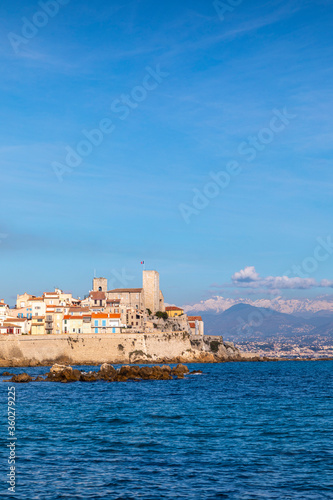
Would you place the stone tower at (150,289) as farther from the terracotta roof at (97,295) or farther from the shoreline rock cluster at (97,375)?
the shoreline rock cluster at (97,375)

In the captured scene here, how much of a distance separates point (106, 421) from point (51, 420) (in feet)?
11.0

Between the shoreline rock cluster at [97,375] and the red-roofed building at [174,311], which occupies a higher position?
the red-roofed building at [174,311]

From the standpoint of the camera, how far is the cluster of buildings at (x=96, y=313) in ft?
330

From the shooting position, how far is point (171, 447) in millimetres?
25906

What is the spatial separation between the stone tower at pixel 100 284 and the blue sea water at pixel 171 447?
89.3 metres

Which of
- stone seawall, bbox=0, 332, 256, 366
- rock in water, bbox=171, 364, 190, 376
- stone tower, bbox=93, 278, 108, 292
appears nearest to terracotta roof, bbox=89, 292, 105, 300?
stone tower, bbox=93, 278, 108, 292

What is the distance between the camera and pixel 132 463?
22.8 metres

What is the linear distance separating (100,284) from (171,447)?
4423 inches

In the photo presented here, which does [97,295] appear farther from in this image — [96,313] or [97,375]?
[97,375]

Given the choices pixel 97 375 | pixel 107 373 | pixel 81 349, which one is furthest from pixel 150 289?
pixel 97 375

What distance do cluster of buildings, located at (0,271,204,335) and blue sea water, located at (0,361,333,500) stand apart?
175 feet

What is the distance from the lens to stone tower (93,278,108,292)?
5389 inches

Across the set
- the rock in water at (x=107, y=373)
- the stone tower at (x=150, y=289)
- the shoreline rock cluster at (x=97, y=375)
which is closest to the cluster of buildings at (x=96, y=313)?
the stone tower at (x=150, y=289)

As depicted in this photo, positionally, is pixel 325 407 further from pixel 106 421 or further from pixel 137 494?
pixel 137 494
